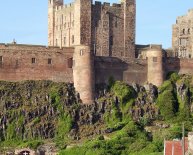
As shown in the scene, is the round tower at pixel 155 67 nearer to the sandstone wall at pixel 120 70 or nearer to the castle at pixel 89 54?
the castle at pixel 89 54

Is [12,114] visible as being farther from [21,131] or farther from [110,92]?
[110,92]

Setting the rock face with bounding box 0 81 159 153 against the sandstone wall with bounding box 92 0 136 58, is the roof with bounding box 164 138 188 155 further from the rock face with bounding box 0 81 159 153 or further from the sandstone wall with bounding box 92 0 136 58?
the sandstone wall with bounding box 92 0 136 58

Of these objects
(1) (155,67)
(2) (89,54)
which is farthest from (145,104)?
(2) (89,54)

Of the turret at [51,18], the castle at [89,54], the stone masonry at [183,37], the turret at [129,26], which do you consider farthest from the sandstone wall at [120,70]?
the stone masonry at [183,37]

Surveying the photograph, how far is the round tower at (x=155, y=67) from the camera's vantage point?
8044 centimetres

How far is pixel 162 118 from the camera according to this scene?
76.7m

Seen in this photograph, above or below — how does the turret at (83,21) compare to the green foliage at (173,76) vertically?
above

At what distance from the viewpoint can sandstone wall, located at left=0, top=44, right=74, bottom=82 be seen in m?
75.2

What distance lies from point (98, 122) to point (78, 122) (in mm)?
1821

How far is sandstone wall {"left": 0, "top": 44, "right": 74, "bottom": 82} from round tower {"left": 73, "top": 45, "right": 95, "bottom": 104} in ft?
3.11

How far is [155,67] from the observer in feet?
265

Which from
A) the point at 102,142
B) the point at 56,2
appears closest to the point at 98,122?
the point at 102,142

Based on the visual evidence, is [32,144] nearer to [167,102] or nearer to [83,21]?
[167,102]

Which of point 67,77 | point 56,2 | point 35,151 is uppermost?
point 56,2
